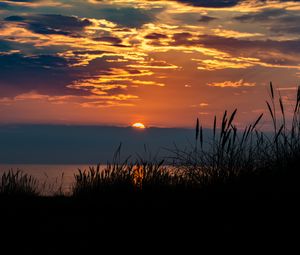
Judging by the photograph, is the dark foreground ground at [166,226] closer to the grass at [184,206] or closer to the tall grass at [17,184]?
the grass at [184,206]

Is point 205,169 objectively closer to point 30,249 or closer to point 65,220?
point 65,220

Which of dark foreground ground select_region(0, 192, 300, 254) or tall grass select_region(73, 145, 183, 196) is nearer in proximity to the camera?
dark foreground ground select_region(0, 192, 300, 254)

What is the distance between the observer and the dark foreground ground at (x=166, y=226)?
612 cm

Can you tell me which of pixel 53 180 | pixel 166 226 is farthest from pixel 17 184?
pixel 166 226

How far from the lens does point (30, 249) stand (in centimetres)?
628

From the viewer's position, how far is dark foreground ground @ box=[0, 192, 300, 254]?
612 cm

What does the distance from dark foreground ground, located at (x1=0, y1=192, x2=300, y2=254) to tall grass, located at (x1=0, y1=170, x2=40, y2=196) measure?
308 centimetres

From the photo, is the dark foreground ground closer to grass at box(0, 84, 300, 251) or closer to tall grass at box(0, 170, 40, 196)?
grass at box(0, 84, 300, 251)

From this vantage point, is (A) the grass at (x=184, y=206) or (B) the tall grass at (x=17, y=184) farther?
(B) the tall grass at (x=17, y=184)

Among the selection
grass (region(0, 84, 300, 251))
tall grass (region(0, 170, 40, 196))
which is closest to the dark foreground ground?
grass (region(0, 84, 300, 251))

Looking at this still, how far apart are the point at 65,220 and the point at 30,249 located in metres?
1.69

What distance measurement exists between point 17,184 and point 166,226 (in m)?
5.82

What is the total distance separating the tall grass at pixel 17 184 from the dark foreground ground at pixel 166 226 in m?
3.08

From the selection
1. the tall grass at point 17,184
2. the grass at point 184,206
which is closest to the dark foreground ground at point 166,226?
the grass at point 184,206
